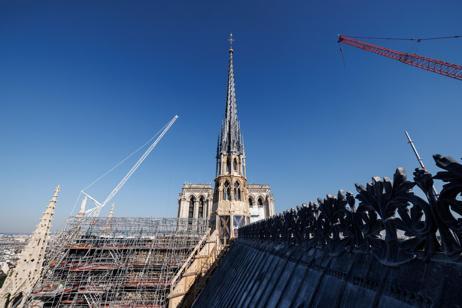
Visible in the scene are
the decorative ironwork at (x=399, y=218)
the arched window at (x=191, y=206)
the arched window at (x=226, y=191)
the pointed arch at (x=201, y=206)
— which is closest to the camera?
the decorative ironwork at (x=399, y=218)

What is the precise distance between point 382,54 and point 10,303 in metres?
75.6

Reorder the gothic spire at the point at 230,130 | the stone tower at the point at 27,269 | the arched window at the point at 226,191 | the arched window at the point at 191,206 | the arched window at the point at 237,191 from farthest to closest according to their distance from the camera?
the arched window at the point at 191,206 < the gothic spire at the point at 230,130 < the arched window at the point at 237,191 < the arched window at the point at 226,191 < the stone tower at the point at 27,269

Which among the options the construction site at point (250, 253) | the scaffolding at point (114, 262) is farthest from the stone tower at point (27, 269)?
the scaffolding at point (114, 262)

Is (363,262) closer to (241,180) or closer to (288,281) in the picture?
(288,281)

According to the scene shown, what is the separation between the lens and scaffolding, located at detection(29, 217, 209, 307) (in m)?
25.2

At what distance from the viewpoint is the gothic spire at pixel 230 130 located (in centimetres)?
3300

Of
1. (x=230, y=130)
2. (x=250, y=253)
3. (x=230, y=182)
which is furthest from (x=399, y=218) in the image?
(x=230, y=130)

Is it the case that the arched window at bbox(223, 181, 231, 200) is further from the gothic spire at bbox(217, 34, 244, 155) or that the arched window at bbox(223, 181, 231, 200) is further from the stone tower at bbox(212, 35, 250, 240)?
the gothic spire at bbox(217, 34, 244, 155)

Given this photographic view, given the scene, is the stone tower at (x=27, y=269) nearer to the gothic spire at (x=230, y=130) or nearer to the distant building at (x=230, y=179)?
the distant building at (x=230, y=179)

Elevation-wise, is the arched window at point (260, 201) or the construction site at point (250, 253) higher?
the arched window at point (260, 201)

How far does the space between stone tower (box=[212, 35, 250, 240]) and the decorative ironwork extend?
23.2m

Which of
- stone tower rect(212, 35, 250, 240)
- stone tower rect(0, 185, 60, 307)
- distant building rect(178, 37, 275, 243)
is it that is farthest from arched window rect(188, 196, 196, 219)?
stone tower rect(0, 185, 60, 307)

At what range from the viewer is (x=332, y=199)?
175 inches

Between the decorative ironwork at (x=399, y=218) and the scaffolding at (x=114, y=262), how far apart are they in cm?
2902
